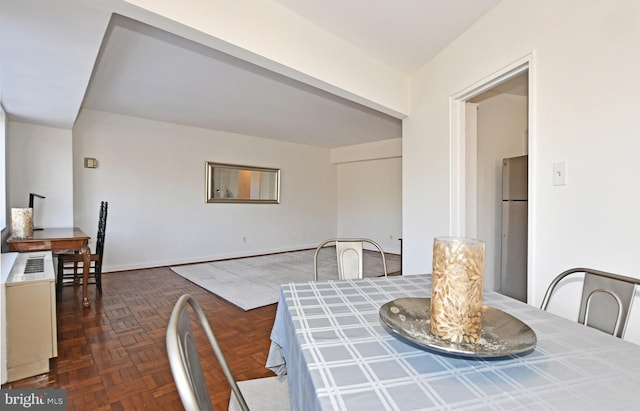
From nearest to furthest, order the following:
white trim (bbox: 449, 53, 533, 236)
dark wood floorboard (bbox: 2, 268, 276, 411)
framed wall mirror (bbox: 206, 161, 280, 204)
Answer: dark wood floorboard (bbox: 2, 268, 276, 411), white trim (bbox: 449, 53, 533, 236), framed wall mirror (bbox: 206, 161, 280, 204)

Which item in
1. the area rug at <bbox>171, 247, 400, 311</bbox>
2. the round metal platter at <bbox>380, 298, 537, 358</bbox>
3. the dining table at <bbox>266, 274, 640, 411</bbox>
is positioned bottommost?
the area rug at <bbox>171, 247, 400, 311</bbox>

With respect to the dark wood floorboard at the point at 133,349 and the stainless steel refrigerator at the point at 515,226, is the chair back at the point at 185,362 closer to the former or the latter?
the dark wood floorboard at the point at 133,349

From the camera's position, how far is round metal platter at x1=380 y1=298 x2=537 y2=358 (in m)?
0.75

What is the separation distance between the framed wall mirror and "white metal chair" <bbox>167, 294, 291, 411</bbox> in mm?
4447

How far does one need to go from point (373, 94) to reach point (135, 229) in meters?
4.06

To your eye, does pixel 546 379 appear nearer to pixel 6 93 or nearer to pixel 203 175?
pixel 6 93

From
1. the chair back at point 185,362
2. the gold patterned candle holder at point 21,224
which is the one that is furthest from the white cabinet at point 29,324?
the chair back at point 185,362

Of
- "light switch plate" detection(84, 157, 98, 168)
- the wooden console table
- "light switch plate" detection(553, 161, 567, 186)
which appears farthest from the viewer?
"light switch plate" detection(84, 157, 98, 168)

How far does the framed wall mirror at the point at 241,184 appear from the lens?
18.1ft

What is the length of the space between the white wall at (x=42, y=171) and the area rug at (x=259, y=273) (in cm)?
167

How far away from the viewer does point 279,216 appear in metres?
6.49

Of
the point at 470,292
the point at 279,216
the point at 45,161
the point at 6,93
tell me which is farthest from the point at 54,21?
the point at 279,216

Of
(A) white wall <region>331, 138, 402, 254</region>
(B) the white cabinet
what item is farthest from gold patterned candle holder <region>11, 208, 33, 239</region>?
(A) white wall <region>331, 138, 402, 254</region>

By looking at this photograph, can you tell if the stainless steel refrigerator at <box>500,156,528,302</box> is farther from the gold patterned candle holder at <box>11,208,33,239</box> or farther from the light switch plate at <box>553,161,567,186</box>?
the gold patterned candle holder at <box>11,208,33,239</box>
